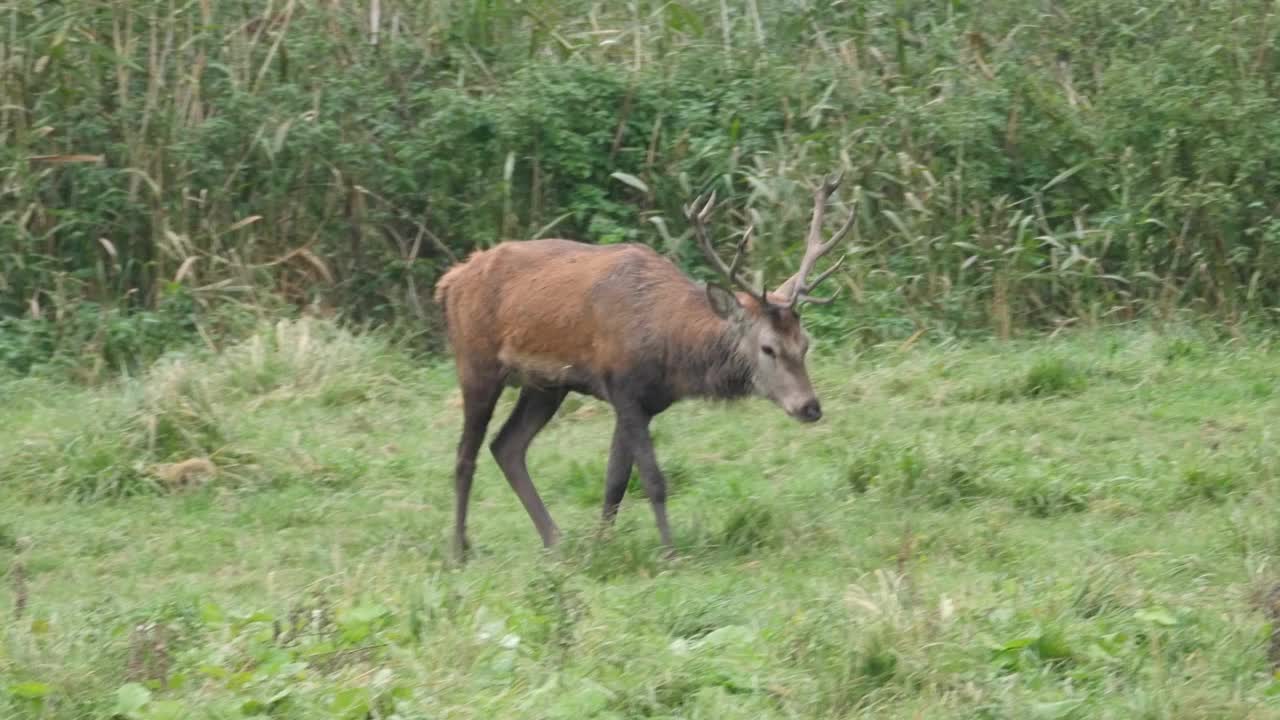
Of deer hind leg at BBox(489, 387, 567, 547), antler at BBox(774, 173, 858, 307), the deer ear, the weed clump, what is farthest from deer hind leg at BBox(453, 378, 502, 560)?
antler at BBox(774, 173, 858, 307)

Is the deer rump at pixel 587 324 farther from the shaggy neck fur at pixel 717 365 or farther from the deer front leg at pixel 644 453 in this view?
the deer front leg at pixel 644 453

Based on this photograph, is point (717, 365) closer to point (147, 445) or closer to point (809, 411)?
point (809, 411)

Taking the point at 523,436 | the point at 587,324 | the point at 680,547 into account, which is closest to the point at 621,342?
the point at 587,324

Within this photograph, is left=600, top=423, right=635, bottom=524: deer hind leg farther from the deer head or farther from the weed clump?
the weed clump

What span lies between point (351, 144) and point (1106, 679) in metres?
9.15

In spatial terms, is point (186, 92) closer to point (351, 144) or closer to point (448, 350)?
point (351, 144)

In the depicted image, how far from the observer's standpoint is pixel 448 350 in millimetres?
13758

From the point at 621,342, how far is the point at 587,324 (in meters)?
0.22

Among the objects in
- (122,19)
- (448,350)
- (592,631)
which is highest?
(122,19)

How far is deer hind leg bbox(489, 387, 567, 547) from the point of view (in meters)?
9.71

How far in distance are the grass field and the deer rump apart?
77 centimetres

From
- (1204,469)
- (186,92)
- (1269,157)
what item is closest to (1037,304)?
(1269,157)

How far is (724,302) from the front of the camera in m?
9.29

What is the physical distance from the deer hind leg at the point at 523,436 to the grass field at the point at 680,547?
0.26 metres
